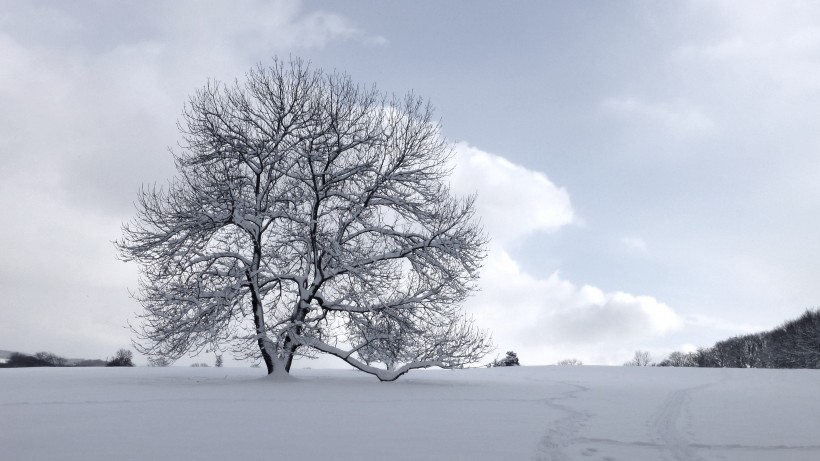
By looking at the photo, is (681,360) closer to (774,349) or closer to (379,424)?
(774,349)

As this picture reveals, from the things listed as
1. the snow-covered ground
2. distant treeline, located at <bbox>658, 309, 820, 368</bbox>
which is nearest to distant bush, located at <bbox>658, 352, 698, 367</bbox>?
distant treeline, located at <bbox>658, 309, 820, 368</bbox>

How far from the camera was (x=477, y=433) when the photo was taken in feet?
26.6

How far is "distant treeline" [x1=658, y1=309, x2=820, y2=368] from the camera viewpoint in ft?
195

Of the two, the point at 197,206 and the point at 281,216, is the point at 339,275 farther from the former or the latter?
the point at 197,206

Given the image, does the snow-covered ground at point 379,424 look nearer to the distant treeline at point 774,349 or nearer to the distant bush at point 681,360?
the distant treeline at point 774,349

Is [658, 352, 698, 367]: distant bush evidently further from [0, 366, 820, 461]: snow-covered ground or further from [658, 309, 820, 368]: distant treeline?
[0, 366, 820, 461]: snow-covered ground

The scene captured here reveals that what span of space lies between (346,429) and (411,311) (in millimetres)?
8766

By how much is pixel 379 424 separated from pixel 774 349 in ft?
253

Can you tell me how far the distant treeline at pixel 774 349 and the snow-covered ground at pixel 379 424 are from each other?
54337 millimetres

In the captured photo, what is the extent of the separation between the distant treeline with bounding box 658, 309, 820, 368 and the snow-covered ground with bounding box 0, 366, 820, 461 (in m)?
54.3

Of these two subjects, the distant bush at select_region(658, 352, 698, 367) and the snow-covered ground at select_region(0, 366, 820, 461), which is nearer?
the snow-covered ground at select_region(0, 366, 820, 461)

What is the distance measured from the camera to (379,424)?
8.73 metres

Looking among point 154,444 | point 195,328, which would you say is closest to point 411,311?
point 195,328

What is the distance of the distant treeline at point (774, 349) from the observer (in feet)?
195
